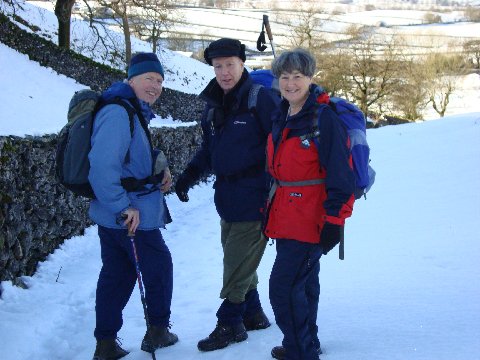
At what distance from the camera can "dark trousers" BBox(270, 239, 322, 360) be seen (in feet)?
8.80

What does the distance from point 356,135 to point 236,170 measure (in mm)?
954

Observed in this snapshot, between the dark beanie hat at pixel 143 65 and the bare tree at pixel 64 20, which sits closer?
the dark beanie hat at pixel 143 65

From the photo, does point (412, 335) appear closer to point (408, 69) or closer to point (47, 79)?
point (47, 79)

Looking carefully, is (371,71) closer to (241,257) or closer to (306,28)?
(306,28)

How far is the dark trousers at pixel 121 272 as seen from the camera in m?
3.23

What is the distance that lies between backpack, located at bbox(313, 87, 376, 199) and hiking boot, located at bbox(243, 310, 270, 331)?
1420mm

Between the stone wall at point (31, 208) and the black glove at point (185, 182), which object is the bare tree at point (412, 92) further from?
the black glove at point (185, 182)

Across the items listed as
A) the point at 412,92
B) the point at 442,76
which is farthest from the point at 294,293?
the point at 442,76

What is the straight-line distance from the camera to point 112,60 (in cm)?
1930

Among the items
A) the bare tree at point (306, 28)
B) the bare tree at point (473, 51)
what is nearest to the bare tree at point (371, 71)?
the bare tree at point (306, 28)

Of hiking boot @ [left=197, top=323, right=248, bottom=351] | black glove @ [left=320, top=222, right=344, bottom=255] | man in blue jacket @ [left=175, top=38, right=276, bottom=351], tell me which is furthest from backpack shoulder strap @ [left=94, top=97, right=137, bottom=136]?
hiking boot @ [left=197, top=323, right=248, bottom=351]

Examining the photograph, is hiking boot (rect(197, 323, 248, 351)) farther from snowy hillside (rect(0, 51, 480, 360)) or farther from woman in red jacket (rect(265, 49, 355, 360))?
woman in red jacket (rect(265, 49, 355, 360))

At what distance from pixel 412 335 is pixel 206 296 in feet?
6.79

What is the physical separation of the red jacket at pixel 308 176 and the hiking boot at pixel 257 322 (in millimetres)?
1048
